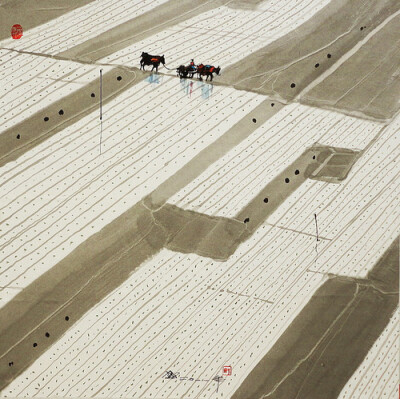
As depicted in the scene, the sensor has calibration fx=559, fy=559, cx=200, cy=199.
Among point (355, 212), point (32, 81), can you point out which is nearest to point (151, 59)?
point (32, 81)

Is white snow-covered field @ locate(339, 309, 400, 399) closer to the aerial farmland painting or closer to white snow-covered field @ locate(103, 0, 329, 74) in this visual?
the aerial farmland painting

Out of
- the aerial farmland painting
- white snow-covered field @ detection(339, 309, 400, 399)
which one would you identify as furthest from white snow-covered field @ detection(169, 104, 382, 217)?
white snow-covered field @ detection(339, 309, 400, 399)

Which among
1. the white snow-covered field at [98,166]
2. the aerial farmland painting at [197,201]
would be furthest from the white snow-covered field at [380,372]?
the white snow-covered field at [98,166]

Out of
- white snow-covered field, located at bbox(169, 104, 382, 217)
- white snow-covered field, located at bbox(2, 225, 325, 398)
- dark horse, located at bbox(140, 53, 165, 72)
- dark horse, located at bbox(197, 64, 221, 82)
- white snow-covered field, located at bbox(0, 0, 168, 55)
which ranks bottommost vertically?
white snow-covered field, located at bbox(2, 225, 325, 398)

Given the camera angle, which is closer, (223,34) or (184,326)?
(184,326)

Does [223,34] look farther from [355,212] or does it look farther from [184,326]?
[184,326]

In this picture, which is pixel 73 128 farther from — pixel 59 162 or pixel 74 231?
pixel 74 231

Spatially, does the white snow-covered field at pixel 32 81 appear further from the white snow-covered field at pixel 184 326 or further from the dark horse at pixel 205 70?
the white snow-covered field at pixel 184 326

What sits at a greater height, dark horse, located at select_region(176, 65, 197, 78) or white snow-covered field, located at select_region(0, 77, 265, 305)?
dark horse, located at select_region(176, 65, 197, 78)
